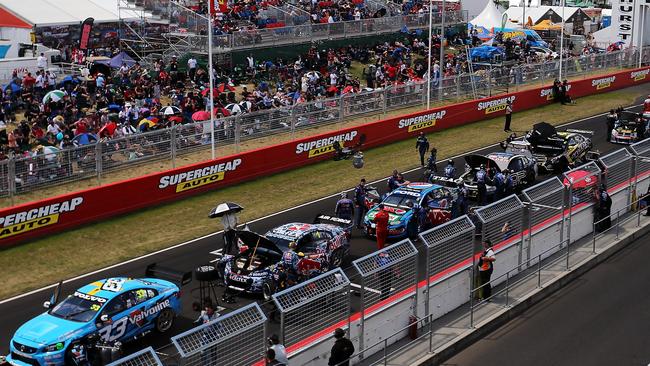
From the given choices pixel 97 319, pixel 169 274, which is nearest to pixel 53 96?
pixel 169 274

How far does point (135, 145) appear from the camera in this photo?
32156 millimetres

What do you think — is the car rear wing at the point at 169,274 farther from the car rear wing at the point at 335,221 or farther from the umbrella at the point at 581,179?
the umbrella at the point at 581,179

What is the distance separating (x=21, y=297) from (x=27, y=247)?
13.5 feet

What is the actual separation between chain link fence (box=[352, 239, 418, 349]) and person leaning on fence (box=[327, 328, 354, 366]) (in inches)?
45.4

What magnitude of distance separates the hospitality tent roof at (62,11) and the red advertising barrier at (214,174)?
69.7ft

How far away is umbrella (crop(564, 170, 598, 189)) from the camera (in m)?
25.5

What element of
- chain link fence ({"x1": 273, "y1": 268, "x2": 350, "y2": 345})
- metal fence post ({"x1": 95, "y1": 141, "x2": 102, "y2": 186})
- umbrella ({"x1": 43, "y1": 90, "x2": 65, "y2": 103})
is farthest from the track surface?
umbrella ({"x1": 43, "y1": 90, "x2": 65, "y2": 103})

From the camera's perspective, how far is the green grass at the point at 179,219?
25.3 metres

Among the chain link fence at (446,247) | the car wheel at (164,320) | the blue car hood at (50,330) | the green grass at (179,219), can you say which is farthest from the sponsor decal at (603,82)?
the blue car hood at (50,330)

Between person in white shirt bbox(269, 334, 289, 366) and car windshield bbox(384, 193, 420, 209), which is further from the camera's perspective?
car windshield bbox(384, 193, 420, 209)

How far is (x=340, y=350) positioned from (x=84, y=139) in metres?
20.2

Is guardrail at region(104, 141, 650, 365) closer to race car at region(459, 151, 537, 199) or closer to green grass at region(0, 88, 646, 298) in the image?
race car at region(459, 151, 537, 199)

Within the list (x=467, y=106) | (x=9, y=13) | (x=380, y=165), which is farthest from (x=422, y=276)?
(x=9, y=13)

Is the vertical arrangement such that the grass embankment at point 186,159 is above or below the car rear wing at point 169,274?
above
